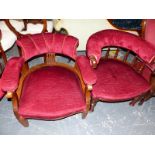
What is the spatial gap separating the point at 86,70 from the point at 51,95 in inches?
15.0

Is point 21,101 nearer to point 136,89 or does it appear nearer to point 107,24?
point 136,89

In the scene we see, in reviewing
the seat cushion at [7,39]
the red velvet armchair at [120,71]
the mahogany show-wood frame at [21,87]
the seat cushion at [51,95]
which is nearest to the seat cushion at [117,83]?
the red velvet armchair at [120,71]

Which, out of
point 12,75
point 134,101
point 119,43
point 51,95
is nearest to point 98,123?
point 134,101

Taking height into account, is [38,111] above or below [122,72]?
below

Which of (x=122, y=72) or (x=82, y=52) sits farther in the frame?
(x=82, y=52)

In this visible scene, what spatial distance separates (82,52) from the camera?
10.2 ft

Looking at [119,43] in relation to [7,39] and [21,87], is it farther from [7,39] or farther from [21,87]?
[7,39]

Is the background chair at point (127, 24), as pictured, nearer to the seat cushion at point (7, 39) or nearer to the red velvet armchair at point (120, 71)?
the red velvet armchair at point (120, 71)

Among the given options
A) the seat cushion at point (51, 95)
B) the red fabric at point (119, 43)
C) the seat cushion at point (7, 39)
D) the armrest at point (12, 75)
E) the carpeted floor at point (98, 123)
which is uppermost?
the red fabric at point (119, 43)

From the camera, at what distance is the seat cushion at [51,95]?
1695 mm

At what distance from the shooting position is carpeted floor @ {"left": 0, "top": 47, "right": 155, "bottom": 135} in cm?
220

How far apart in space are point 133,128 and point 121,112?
228mm
